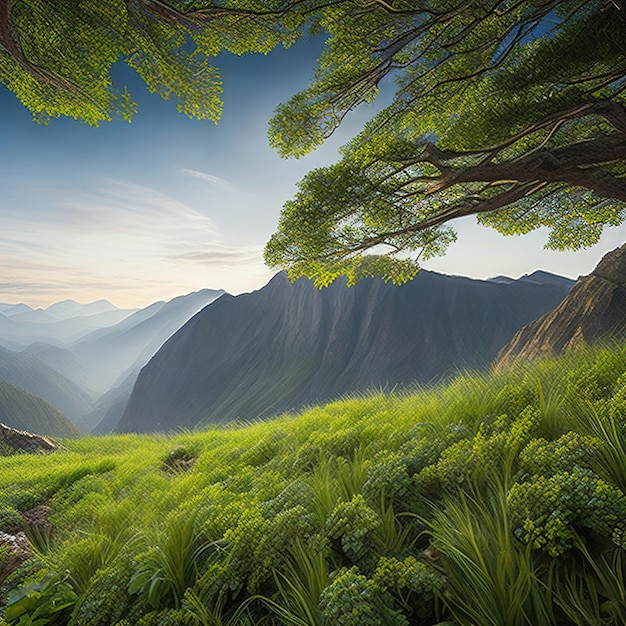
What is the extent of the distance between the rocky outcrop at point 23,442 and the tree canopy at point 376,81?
10.8m

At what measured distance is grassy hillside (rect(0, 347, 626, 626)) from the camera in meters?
1.80

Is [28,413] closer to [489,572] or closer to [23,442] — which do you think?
[23,442]

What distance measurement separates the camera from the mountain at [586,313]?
1575cm

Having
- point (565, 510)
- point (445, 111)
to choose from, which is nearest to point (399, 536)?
point (565, 510)

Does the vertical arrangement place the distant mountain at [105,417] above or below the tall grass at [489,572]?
below

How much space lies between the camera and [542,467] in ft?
7.82

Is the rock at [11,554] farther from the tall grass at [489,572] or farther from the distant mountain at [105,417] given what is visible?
the distant mountain at [105,417]

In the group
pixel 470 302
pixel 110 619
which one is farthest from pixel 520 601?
pixel 470 302

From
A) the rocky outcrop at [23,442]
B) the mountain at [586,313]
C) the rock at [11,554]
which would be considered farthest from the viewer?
the mountain at [586,313]

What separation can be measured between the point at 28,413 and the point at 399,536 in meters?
149

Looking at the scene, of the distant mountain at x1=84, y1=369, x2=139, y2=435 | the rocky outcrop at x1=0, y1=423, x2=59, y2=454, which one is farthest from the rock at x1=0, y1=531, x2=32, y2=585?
the distant mountain at x1=84, y1=369, x2=139, y2=435

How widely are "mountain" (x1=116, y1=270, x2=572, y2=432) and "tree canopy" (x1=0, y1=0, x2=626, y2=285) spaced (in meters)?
68.5

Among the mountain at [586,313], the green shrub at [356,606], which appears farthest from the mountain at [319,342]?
the green shrub at [356,606]

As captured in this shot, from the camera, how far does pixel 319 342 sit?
9806 centimetres
